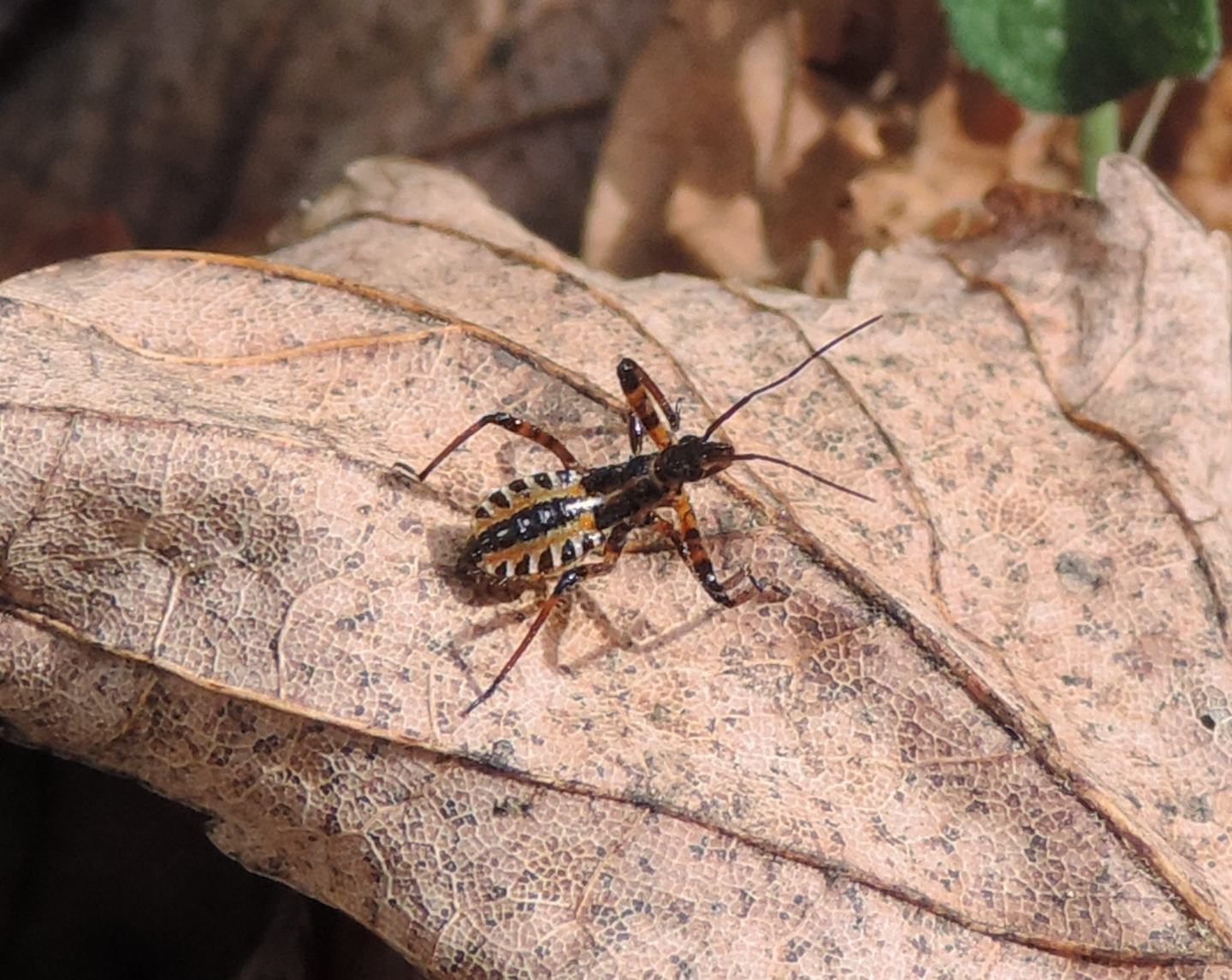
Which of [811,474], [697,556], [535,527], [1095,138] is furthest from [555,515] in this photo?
[1095,138]

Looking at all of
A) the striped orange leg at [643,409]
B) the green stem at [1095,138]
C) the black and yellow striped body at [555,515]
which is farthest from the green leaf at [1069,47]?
the black and yellow striped body at [555,515]

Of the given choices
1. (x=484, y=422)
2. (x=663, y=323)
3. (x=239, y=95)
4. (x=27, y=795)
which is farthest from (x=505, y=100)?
(x=27, y=795)

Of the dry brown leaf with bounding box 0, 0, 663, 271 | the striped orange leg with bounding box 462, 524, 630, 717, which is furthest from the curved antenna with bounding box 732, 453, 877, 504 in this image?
the dry brown leaf with bounding box 0, 0, 663, 271

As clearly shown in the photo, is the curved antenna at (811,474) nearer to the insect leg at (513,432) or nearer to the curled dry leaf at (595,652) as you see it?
the curled dry leaf at (595,652)

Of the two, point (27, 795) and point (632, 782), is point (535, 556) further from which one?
point (27, 795)

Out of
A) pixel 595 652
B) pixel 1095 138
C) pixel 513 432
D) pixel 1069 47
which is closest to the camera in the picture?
pixel 595 652

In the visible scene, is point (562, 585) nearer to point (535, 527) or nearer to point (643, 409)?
point (535, 527)
